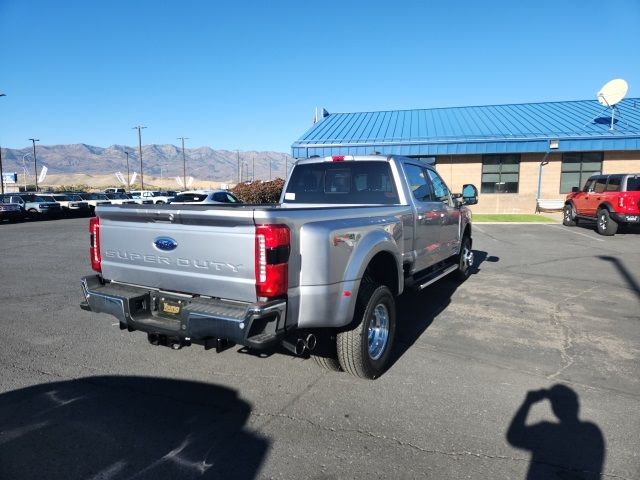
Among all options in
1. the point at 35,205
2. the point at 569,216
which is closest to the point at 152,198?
the point at 35,205

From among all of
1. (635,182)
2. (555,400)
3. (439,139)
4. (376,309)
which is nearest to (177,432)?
(376,309)

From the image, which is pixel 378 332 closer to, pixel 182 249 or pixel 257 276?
pixel 257 276

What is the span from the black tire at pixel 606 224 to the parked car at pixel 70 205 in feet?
97.5

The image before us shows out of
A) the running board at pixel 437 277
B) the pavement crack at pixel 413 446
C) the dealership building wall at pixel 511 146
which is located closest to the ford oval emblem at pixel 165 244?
the pavement crack at pixel 413 446

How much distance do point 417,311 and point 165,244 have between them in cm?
380

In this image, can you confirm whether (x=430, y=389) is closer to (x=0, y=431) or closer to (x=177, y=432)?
(x=177, y=432)

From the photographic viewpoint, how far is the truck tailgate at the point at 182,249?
315cm

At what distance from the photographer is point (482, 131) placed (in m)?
22.8

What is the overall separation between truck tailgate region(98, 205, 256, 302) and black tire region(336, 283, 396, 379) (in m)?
1.04

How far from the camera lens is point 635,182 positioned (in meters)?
14.3

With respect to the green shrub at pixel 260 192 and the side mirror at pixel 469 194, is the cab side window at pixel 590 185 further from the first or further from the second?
the green shrub at pixel 260 192

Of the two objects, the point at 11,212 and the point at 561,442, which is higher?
the point at 11,212

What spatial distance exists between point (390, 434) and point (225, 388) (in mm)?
1442

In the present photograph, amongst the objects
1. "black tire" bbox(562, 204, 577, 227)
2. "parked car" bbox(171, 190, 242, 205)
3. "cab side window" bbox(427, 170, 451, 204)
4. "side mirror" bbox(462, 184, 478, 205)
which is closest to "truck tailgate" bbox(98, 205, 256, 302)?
"cab side window" bbox(427, 170, 451, 204)
